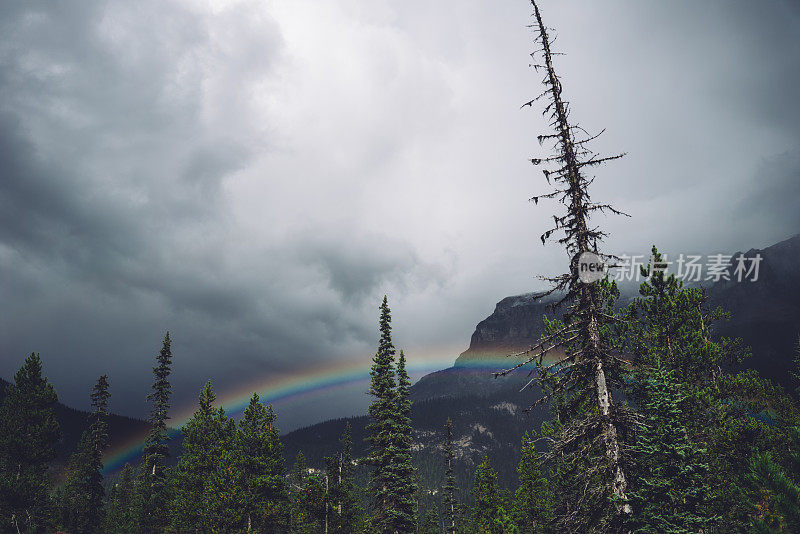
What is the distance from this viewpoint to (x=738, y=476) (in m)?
17.5

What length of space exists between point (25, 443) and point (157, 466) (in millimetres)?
12147

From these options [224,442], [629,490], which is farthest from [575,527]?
[224,442]

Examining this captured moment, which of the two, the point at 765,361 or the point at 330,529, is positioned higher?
the point at 765,361

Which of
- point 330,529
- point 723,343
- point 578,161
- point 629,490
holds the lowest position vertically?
point 330,529

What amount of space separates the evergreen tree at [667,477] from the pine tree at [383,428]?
1910cm

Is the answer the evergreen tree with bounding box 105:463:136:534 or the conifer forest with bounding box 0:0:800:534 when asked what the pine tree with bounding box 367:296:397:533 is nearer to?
the conifer forest with bounding box 0:0:800:534

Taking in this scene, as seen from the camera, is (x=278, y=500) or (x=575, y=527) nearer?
(x=575, y=527)

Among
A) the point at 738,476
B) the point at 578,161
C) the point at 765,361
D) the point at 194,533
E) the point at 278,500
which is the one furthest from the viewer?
the point at 765,361

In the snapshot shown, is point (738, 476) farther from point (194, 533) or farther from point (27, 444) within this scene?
point (27, 444)

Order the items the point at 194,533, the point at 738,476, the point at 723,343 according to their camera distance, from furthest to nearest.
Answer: the point at 194,533
the point at 723,343
the point at 738,476

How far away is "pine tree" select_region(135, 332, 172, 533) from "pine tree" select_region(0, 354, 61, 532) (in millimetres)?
7921

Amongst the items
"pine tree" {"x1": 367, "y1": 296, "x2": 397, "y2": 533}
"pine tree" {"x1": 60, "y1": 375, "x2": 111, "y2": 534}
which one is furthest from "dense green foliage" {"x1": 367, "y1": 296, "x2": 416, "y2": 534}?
"pine tree" {"x1": 60, "y1": 375, "x2": 111, "y2": 534}

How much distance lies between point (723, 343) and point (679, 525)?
1370 centimetres

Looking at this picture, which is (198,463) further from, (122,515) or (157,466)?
(122,515)
